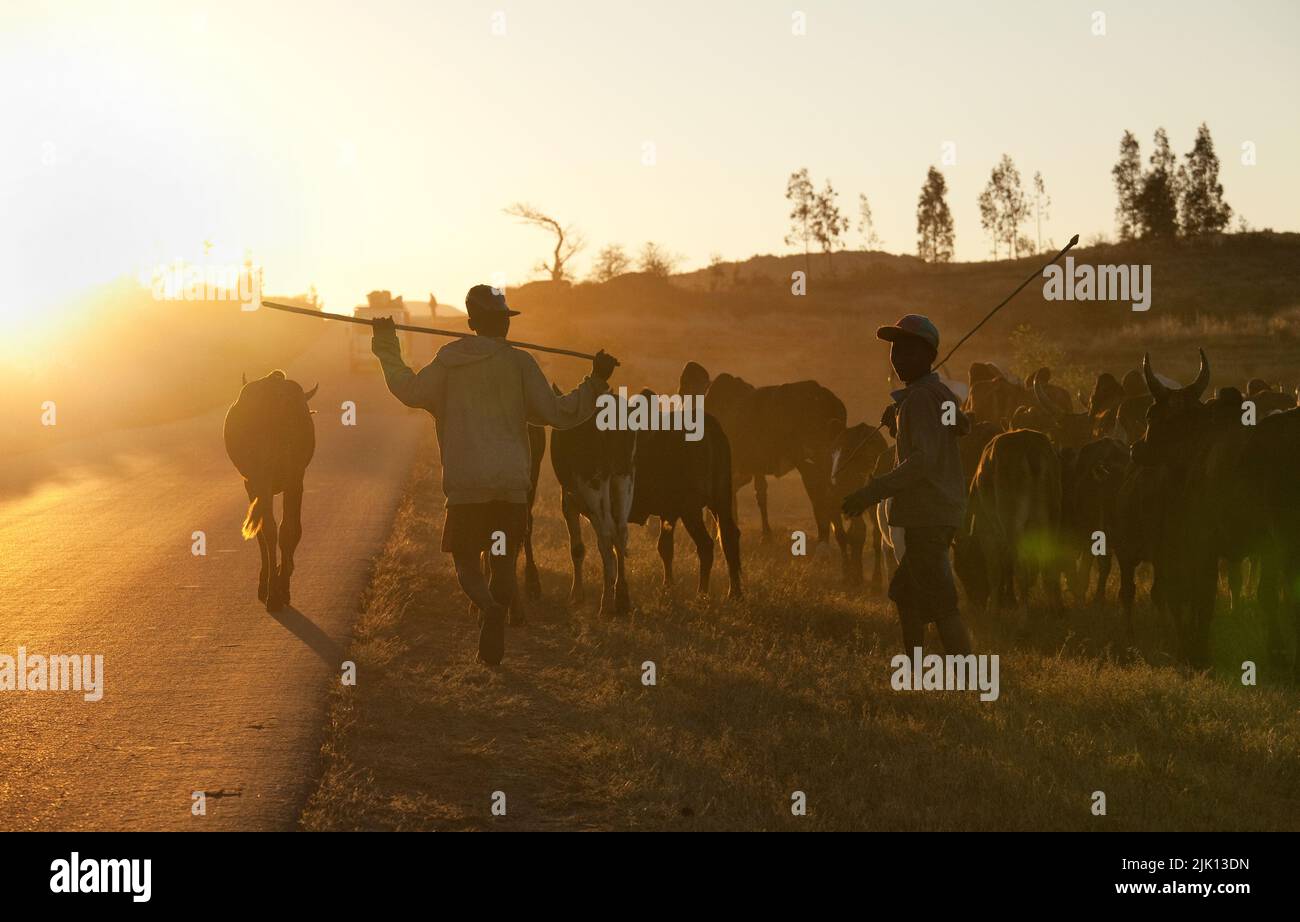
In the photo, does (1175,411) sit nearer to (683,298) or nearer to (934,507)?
(934,507)

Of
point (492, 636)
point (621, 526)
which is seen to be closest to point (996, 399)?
point (621, 526)

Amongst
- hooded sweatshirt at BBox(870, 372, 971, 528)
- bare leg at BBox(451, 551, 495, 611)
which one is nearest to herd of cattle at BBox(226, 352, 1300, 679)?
hooded sweatshirt at BBox(870, 372, 971, 528)

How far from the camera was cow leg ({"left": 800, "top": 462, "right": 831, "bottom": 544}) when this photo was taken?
712 inches

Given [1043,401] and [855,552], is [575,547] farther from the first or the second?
[1043,401]

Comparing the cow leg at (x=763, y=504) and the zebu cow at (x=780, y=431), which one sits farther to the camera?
the cow leg at (x=763, y=504)

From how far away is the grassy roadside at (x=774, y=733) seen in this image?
7309mm

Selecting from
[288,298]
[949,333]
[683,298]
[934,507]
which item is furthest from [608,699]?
[288,298]

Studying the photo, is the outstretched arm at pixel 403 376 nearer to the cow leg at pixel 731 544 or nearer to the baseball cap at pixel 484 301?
the baseball cap at pixel 484 301

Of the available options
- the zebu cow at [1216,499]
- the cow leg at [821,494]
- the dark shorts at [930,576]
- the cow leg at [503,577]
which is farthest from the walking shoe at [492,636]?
the cow leg at [821,494]

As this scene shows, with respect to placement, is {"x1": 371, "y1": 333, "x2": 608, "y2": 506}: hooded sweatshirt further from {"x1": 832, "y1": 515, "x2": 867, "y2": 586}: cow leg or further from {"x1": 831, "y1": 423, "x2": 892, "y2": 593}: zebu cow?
{"x1": 832, "y1": 515, "x2": 867, "y2": 586}: cow leg

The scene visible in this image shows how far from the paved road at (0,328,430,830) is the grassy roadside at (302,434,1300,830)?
37cm

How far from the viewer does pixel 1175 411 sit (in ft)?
37.3

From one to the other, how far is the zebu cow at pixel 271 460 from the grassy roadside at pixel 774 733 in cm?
89

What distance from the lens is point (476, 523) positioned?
31.5 ft
